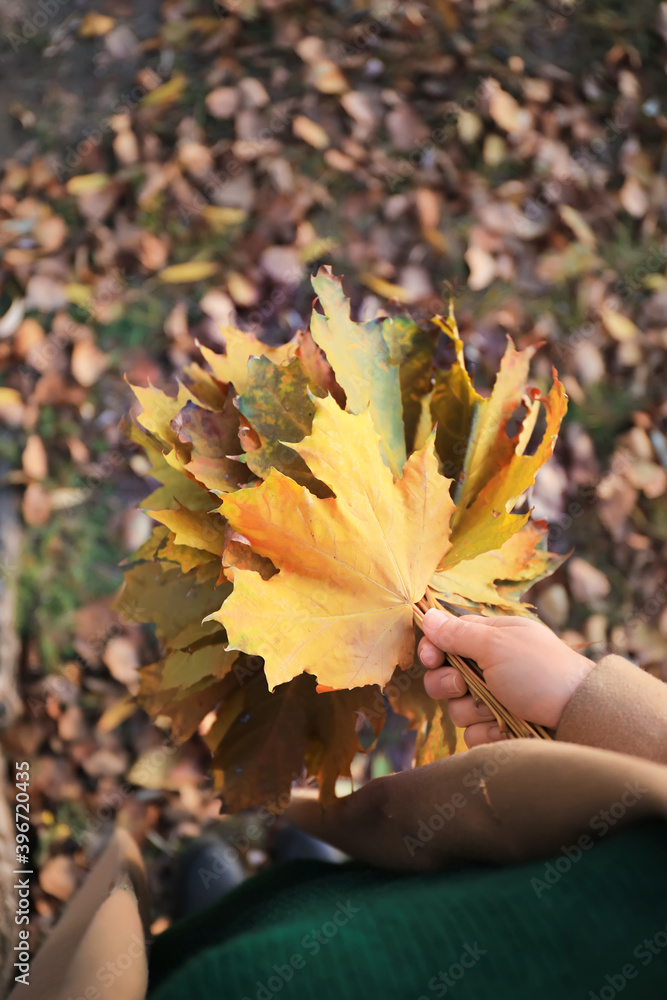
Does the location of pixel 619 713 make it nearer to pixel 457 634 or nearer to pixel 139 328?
pixel 457 634

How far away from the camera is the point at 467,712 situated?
19.1 inches

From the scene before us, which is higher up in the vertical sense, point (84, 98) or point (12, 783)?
point (84, 98)

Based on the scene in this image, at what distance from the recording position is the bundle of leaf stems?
413mm

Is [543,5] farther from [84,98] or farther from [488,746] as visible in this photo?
[488,746]

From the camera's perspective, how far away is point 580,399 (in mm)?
1131

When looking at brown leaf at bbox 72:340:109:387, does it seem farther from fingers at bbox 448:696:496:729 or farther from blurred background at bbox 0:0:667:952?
fingers at bbox 448:696:496:729

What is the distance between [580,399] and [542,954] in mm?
964

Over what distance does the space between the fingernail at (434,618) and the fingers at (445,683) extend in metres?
0.04

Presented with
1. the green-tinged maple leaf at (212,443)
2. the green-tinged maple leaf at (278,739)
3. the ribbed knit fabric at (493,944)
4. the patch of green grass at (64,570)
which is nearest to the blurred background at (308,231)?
the patch of green grass at (64,570)

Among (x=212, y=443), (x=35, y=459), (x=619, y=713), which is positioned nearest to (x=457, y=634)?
(x=619, y=713)

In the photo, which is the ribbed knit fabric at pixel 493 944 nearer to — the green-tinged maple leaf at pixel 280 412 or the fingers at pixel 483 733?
the fingers at pixel 483 733

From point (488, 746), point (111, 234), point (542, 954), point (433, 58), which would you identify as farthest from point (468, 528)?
point (433, 58)

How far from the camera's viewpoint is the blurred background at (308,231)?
41.8 inches

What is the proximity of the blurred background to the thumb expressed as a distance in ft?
2.09
